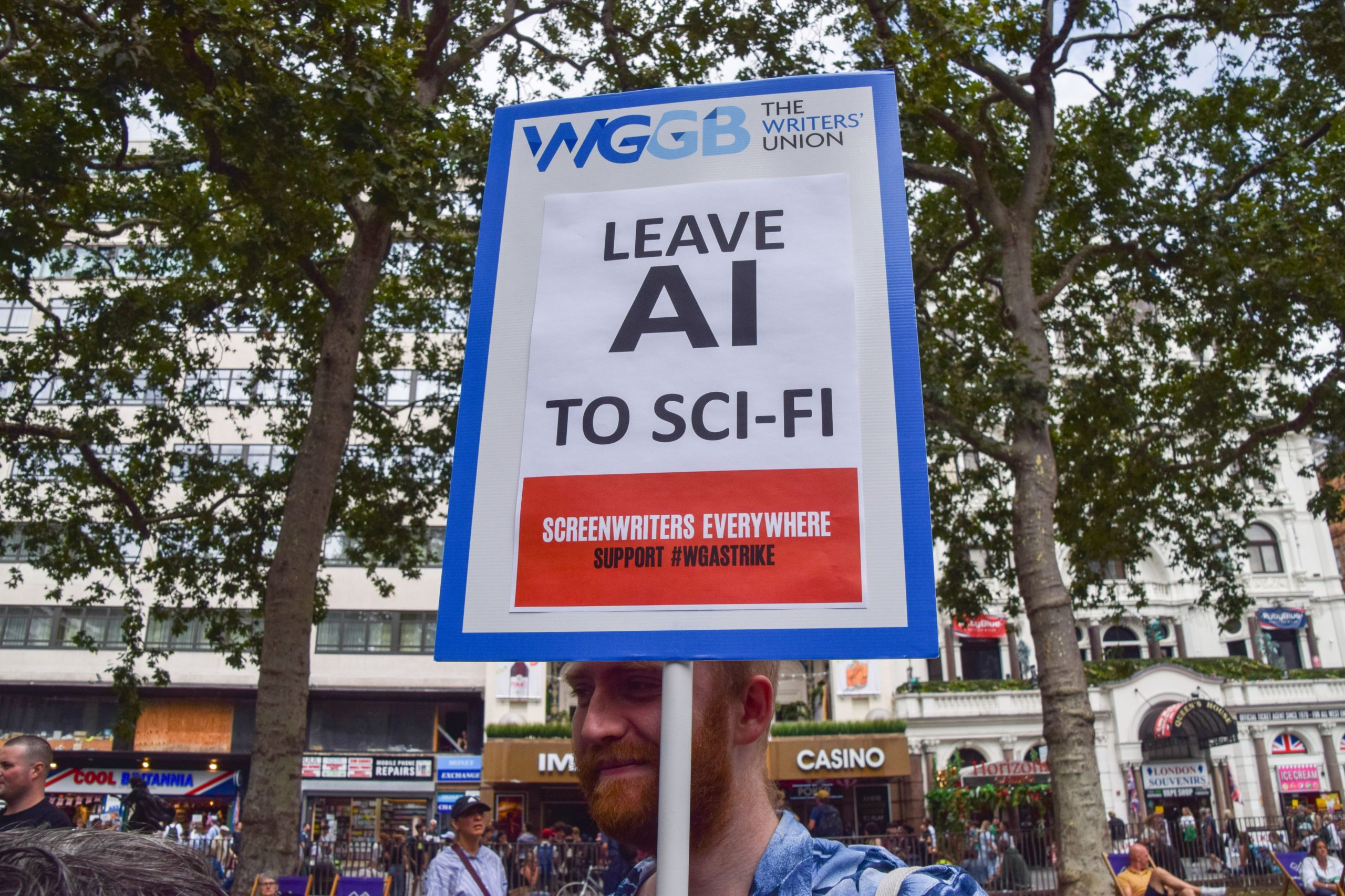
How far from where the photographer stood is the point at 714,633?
1.84 m

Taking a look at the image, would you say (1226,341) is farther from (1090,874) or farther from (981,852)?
(981,852)

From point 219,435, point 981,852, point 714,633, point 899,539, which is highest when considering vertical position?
point 219,435

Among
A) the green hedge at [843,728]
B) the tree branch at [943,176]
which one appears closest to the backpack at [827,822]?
the tree branch at [943,176]

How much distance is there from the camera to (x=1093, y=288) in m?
16.2

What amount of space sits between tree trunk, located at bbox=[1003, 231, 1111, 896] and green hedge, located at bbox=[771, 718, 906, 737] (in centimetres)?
2013

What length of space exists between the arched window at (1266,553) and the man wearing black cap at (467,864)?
38.4 m

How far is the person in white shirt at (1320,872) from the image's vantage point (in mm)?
13344

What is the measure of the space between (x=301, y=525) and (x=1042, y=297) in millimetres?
10084

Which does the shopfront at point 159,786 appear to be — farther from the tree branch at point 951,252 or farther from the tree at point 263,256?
the tree branch at point 951,252

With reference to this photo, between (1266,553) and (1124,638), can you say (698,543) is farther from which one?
(1266,553)

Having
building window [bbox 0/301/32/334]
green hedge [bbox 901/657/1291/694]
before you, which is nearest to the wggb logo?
green hedge [bbox 901/657/1291/694]

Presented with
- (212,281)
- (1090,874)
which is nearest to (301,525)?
(212,281)

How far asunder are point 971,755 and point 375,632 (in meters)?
20.6

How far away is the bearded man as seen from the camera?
5.41ft
